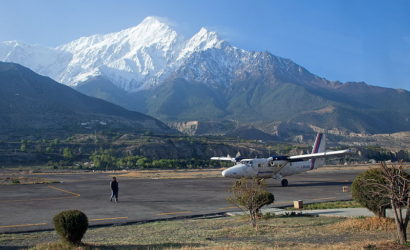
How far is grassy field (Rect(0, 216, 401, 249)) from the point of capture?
1206 cm

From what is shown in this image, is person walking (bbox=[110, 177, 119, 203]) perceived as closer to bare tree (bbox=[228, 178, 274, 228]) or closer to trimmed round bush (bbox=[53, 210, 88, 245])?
bare tree (bbox=[228, 178, 274, 228])

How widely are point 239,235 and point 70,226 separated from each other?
5.44 metres

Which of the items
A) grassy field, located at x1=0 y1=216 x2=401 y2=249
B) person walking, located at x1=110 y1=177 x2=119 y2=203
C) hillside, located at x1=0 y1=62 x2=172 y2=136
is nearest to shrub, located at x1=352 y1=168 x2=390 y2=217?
grassy field, located at x1=0 y1=216 x2=401 y2=249

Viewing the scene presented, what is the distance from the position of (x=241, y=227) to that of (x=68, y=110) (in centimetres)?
17644

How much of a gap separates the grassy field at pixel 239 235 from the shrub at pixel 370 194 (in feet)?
1.54

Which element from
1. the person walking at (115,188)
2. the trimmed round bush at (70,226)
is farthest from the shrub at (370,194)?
the person walking at (115,188)

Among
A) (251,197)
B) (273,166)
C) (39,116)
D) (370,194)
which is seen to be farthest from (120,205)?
(39,116)

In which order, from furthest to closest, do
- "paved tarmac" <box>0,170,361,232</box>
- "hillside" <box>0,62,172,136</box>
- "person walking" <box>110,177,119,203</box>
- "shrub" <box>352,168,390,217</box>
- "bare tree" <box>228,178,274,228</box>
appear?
"hillside" <box>0,62,172,136</box> → "person walking" <box>110,177,119,203</box> → "paved tarmac" <box>0,170,361,232</box> → "bare tree" <box>228,178,274,228</box> → "shrub" <box>352,168,390,217</box>

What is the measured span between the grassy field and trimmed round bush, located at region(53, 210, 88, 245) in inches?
15.6

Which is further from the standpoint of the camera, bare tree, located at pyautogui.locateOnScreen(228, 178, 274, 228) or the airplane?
the airplane

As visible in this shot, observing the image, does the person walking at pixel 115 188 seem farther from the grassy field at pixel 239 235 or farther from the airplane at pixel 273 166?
the airplane at pixel 273 166

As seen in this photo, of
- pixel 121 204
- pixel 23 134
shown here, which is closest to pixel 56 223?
pixel 121 204

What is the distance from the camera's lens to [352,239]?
1262cm

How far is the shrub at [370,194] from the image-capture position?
47.7 ft
